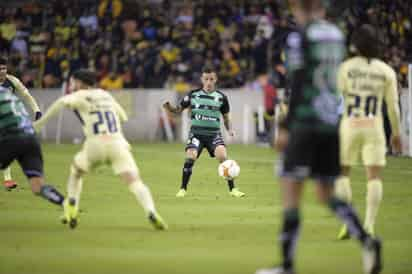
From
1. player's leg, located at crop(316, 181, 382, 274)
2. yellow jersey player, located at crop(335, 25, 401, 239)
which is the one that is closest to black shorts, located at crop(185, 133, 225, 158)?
yellow jersey player, located at crop(335, 25, 401, 239)

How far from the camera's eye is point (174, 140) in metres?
35.3

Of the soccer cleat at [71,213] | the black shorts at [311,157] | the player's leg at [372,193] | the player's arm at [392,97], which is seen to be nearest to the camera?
the black shorts at [311,157]

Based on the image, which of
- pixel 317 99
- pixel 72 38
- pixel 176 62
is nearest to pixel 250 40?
Result: pixel 176 62

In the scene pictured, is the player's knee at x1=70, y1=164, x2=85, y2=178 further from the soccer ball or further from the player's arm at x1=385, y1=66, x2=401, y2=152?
the soccer ball

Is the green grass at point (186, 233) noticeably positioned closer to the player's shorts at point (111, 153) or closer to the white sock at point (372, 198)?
the white sock at point (372, 198)

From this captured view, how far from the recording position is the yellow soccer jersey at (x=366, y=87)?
11320 mm

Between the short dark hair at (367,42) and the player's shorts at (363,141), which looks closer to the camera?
the short dark hair at (367,42)

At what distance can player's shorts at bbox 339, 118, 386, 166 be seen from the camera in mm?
11492

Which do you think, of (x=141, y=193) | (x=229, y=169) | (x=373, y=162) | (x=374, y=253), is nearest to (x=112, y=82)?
(x=229, y=169)

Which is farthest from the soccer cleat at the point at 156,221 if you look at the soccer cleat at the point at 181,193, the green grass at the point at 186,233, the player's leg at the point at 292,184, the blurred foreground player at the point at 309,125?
the soccer cleat at the point at 181,193

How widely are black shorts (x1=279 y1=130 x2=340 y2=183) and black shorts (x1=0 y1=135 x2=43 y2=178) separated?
5617 mm

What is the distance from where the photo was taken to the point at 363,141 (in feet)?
38.0

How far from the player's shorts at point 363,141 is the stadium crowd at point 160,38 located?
2188 centimetres

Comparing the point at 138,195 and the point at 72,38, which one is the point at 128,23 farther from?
the point at 138,195
